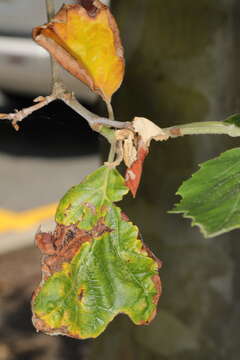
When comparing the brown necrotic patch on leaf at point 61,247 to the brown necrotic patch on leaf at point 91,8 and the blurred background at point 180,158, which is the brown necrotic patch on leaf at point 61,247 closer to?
the brown necrotic patch on leaf at point 91,8

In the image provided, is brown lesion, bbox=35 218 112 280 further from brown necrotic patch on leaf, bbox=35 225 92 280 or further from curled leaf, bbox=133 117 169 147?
curled leaf, bbox=133 117 169 147

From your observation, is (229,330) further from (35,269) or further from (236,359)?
(35,269)

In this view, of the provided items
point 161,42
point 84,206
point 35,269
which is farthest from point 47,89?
point 84,206

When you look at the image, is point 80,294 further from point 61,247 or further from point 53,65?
point 53,65

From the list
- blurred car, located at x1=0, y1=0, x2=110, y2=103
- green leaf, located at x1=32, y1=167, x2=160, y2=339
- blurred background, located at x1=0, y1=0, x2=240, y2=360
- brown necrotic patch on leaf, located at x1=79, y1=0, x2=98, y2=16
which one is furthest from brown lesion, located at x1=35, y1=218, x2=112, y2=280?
blurred car, located at x1=0, y1=0, x2=110, y2=103

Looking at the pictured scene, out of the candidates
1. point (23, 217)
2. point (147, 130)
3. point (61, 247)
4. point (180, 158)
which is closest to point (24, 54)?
point (23, 217)
